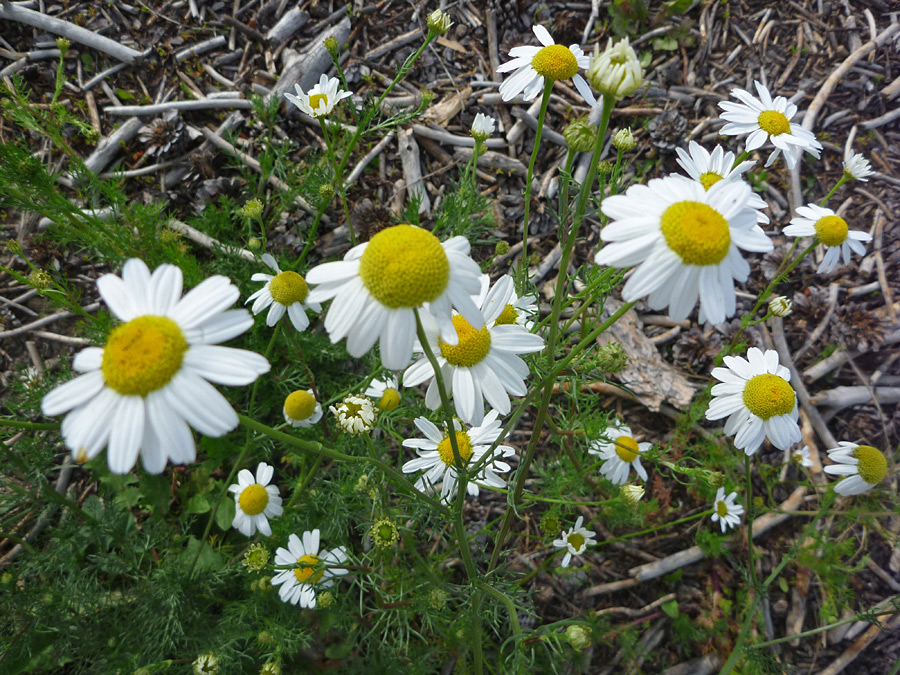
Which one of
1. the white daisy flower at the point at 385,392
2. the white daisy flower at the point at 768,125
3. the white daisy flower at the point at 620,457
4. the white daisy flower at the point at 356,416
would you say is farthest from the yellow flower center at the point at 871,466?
the white daisy flower at the point at 356,416

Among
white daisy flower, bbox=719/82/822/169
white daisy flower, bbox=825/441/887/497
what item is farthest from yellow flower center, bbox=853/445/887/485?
white daisy flower, bbox=719/82/822/169

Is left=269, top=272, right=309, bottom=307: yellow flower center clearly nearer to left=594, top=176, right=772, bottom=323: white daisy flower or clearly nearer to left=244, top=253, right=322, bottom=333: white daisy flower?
left=244, top=253, right=322, bottom=333: white daisy flower

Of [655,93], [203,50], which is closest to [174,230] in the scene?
[203,50]

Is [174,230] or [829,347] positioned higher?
[174,230]

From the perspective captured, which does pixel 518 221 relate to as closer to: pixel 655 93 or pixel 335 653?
pixel 655 93

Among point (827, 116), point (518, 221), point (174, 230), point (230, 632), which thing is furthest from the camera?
point (827, 116)

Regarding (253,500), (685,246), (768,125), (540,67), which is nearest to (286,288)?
→ (253,500)

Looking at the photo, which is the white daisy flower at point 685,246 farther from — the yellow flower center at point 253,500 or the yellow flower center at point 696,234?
the yellow flower center at point 253,500
